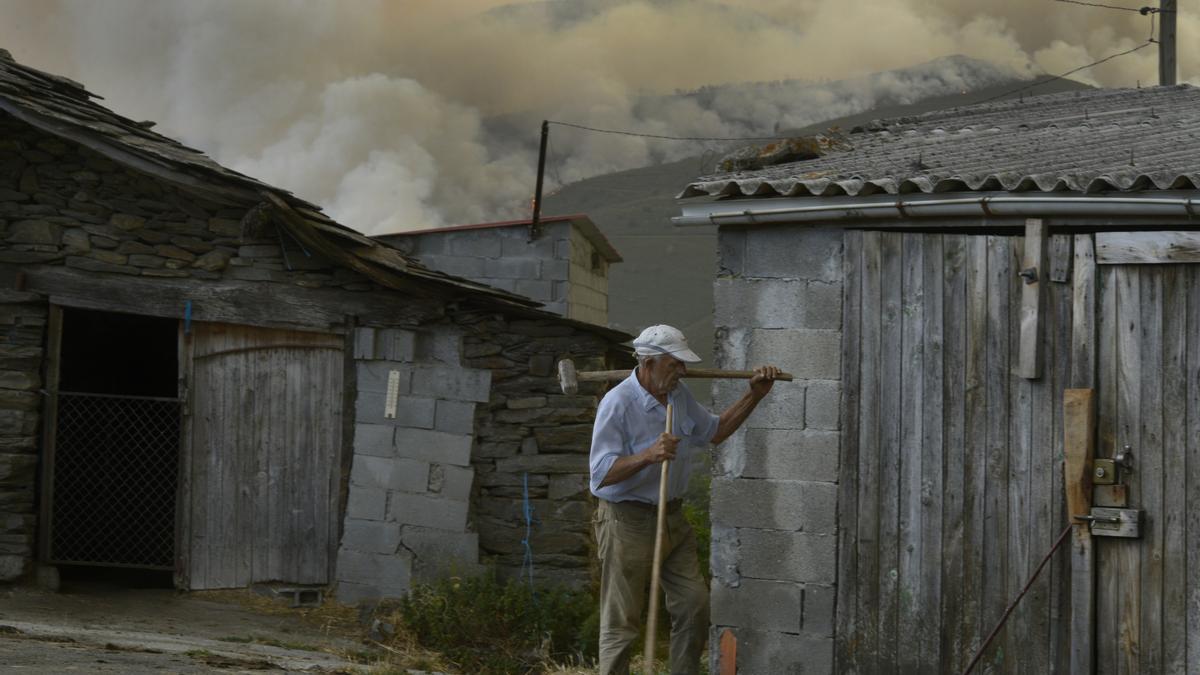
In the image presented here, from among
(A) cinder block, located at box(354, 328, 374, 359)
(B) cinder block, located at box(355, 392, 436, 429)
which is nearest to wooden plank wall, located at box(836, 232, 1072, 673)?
(B) cinder block, located at box(355, 392, 436, 429)

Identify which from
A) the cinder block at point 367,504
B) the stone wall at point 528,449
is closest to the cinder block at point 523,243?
the stone wall at point 528,449

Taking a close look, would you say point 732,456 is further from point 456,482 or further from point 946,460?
point 456,482

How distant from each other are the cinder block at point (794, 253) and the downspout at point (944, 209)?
0.11 meters

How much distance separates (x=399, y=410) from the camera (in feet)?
35.0

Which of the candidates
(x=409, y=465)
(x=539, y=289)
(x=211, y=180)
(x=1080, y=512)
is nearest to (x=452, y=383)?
(x=409, y=465)

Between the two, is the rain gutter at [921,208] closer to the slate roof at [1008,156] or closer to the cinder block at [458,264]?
the slate roof at [1008,156]

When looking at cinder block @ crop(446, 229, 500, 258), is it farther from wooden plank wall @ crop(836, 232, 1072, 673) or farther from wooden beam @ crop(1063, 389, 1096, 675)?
wooden beam @ crop(1063, 389, 1096, 675)

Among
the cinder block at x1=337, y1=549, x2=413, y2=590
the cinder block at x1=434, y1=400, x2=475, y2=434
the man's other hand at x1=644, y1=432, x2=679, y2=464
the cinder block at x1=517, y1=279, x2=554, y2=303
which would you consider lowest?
the cinder block at x1=337, y1=549, x2=413, y2=590

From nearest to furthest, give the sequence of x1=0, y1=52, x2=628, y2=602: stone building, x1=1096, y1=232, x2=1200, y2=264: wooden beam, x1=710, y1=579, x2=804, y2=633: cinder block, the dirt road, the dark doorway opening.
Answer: x1=1096, y1=232, x2=1200, y2=264: wooden beam
x1=710, y1=579, x2=804, y2=633: cinder block
the dirt road
x1=0, y1=52, x2=628, y2=602: stone building
the dark doorway opening

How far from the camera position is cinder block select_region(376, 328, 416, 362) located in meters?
10.6

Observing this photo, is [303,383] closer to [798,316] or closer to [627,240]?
[798,316]

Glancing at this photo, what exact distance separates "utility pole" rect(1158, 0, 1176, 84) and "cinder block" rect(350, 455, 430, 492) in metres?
11.7

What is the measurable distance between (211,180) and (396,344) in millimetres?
1910

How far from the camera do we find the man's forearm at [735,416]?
6092 millimetres
